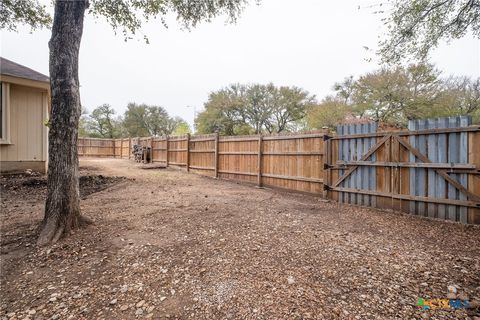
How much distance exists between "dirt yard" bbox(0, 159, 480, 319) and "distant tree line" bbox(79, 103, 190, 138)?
2929cm

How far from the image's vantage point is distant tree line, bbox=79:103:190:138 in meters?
31.5

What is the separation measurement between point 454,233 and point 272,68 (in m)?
24.9

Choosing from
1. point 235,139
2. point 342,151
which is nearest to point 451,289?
point 342,151

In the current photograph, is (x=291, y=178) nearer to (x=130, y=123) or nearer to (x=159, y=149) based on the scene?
(x=159, y=149)

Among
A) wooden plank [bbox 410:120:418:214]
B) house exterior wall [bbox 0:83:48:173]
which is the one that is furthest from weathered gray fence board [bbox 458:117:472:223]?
house exterior wall [bbox 0:83:48:173]

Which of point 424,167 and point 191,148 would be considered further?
point 191,148

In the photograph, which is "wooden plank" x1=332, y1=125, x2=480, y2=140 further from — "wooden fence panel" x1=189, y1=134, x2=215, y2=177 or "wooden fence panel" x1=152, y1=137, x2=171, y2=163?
"wooden fence panel" x1=152, y1=137, x2=171, y2=163

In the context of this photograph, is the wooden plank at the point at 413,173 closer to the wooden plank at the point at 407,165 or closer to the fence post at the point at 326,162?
the wooden plank at the point at 407,165

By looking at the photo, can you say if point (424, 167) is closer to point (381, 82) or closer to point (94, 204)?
point (94, 204)

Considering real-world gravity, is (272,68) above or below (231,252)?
above

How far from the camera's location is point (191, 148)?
10961mm

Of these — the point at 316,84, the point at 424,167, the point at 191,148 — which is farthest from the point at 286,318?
the point at 316,84

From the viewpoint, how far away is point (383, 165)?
4.70 m

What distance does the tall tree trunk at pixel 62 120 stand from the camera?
119 inches
